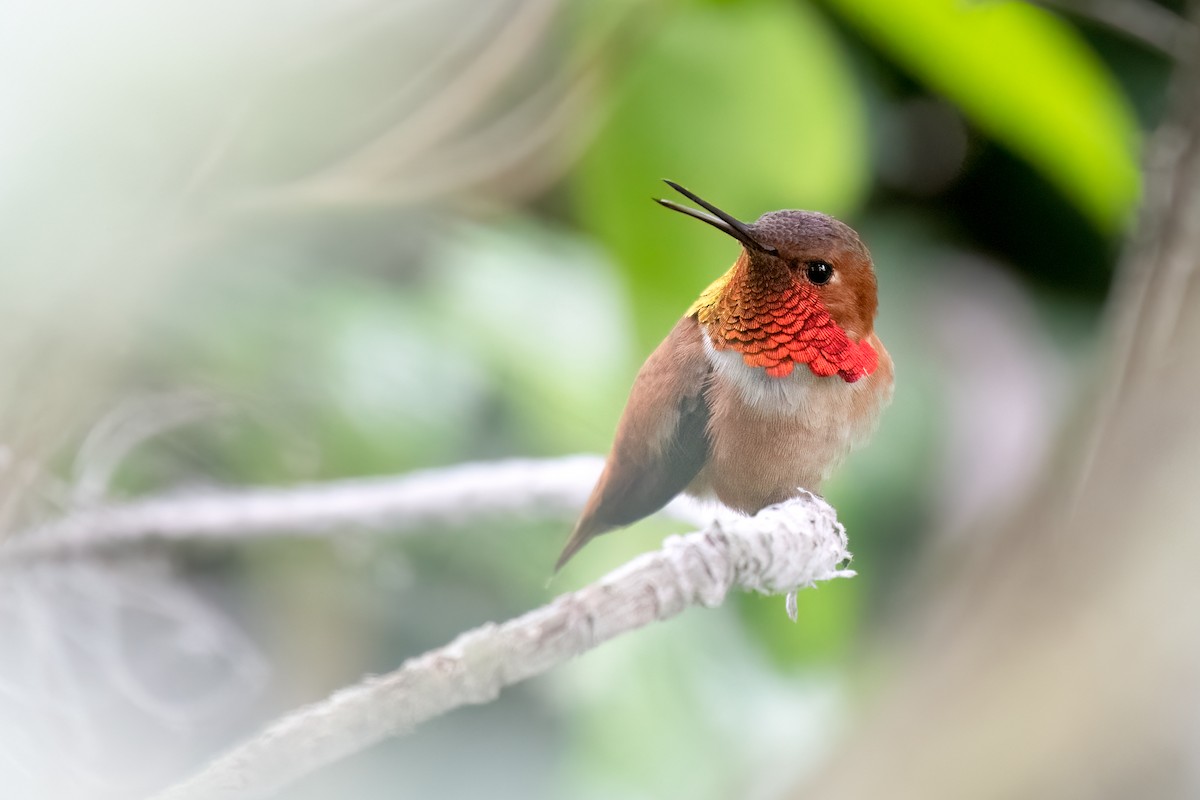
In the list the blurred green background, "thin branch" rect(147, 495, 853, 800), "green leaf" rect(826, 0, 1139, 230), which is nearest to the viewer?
"thin branch" rect(147, 495, 853, 800)

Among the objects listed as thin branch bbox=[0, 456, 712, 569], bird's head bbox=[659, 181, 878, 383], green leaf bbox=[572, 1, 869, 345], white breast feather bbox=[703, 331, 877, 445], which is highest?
green leaf bbox=[572, 1, 869, 345]

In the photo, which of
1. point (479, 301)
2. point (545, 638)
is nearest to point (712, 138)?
point (479, 301)

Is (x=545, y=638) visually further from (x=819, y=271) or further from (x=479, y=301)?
(x=479, y=301)

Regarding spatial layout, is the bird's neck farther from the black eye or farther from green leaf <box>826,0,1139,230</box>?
green leaf <box>826,0,1139,230</box>

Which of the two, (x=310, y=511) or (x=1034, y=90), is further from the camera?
(x=1034, y=90)

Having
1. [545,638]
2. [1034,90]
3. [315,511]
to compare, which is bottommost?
[545,638]

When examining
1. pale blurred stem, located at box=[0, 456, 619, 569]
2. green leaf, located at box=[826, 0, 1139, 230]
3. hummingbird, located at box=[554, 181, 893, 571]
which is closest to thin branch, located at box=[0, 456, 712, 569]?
pale blurred stem, located at box=[0, 456, 619, 569]
